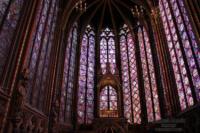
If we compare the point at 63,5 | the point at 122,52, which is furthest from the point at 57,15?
the point at 122,52

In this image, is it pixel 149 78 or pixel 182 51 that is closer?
pixel 182 51

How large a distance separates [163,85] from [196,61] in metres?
4.68

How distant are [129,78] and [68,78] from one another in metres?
5.49

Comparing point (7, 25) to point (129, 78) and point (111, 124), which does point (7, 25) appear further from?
point (129, 78)

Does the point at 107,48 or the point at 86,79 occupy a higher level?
the point at 107,48

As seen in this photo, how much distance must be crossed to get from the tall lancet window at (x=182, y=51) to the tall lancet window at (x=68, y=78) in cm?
812

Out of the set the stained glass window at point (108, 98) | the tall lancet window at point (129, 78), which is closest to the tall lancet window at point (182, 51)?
the tall lancet window at point (129, 78)

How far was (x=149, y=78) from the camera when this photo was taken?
17.4 meters

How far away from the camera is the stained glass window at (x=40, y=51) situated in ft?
38.3

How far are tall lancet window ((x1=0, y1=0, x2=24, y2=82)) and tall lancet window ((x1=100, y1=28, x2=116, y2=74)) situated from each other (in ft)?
36.9

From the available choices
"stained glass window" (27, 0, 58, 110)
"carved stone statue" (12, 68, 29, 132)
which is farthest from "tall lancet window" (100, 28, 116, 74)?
"carved stone statue" (12, 68, 29, 132)

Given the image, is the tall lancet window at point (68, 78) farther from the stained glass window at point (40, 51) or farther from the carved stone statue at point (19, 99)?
the carved stone statue at point (19, 99)

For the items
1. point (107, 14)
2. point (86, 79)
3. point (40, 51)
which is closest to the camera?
point (40, 51)

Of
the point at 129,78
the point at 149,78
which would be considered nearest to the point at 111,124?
the point at 149,78
